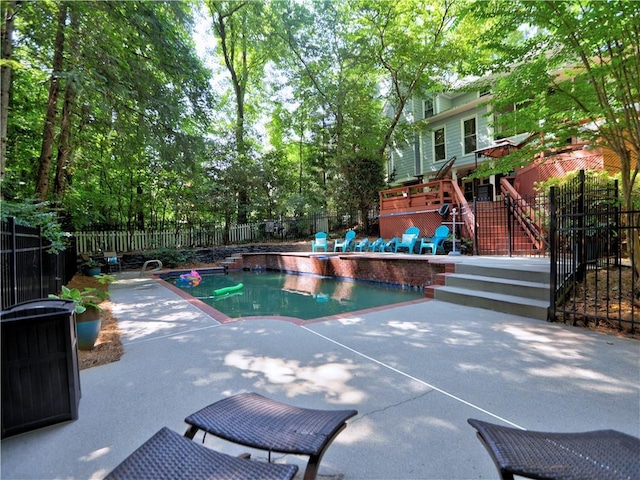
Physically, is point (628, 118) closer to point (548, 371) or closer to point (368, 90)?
point (548, 371)

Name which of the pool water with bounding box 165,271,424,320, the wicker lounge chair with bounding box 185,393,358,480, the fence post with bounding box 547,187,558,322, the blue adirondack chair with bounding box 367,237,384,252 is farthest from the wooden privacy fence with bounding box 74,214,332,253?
the wicker lounge chair with bounding box 185,393,358,480

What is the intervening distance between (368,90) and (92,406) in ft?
51.7

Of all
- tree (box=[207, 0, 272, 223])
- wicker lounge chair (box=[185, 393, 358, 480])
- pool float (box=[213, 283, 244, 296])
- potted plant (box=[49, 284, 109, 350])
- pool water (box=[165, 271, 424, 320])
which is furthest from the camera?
tree (box=[207, 0, 272, 223])

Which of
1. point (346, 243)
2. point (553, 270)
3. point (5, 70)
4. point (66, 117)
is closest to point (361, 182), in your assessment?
point (346, 243)

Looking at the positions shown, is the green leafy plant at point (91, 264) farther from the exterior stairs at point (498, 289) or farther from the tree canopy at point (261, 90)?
the exterior stairs at point (498, 289)

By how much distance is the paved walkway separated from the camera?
1.83 metres

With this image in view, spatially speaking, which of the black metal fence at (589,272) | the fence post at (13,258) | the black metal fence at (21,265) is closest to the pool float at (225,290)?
the black metal fence at (21,265)

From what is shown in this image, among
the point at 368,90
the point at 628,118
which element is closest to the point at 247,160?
the point at 368,90

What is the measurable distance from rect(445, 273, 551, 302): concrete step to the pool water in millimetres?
1020

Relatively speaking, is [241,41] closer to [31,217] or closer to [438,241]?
[438,241]

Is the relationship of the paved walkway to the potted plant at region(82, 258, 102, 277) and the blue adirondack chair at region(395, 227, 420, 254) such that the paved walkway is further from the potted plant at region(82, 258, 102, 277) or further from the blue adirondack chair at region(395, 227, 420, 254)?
the potted plant at region(82, 258, 102, 277)

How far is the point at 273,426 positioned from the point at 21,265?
4300 millimetres

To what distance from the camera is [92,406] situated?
2.40m

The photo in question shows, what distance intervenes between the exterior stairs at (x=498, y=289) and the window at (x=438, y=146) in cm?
1216
